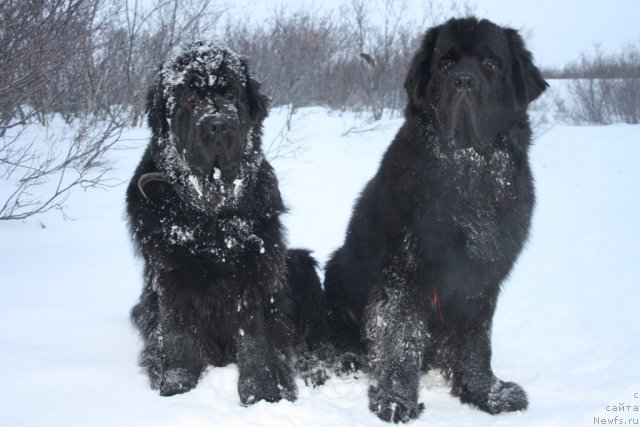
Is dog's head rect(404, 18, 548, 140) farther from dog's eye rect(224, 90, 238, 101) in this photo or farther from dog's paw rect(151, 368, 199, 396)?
dog's paw rect(151, 368, 199, 396)

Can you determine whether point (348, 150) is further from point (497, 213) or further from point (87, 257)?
point (497, 213)

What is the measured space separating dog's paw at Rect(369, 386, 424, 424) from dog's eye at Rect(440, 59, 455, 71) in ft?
5.54

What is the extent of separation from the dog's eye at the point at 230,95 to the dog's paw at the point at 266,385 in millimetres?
1408

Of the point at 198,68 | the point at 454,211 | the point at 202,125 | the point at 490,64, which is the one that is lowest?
the point at 454,211

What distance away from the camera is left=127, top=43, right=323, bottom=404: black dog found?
279cm

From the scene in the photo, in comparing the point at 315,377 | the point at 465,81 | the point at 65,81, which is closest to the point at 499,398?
the point at 315,377

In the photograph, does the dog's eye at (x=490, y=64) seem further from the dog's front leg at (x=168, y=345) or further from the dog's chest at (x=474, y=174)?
the dog's front leg at (x=168, y=345)

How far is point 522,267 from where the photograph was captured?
570 centimetres

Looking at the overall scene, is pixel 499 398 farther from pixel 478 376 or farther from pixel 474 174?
pixel 474 174

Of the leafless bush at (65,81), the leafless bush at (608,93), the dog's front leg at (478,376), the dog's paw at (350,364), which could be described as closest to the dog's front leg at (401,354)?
the dog's front leg at (478,376)

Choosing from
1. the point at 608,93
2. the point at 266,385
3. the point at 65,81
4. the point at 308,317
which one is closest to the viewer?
the point at 266,385

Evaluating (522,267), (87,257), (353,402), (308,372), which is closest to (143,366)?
(308,372)

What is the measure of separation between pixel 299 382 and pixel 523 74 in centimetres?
207

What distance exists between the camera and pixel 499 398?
9.47 ft
